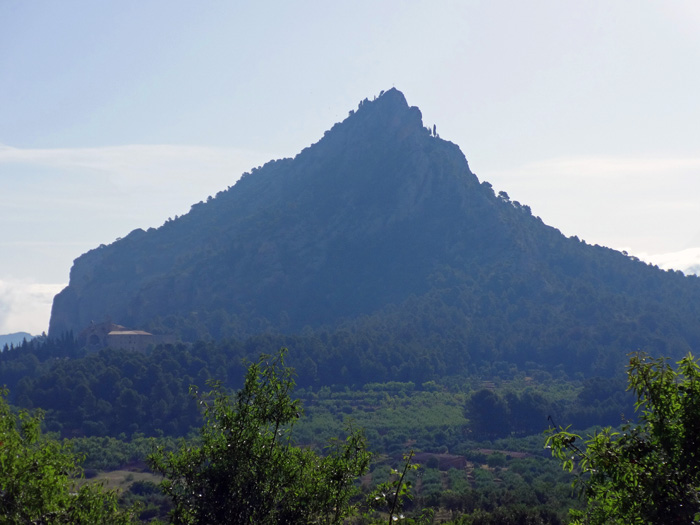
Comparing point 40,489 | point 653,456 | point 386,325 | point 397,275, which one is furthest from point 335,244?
point 653,456

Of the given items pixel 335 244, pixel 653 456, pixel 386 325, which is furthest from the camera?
pixel 335 244

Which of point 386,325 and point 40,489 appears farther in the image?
point 386,325

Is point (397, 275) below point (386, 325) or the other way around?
the other way around

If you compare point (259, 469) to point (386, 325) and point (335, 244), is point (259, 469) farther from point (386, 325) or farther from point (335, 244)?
point (335, 244)

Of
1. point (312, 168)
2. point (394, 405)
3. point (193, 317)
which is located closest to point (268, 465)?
point (394, 405)

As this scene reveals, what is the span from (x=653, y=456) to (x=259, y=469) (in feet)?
21.3

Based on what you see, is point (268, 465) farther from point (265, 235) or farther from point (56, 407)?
point (265, 235)

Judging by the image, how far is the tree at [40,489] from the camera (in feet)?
34.9

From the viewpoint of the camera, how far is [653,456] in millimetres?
8969

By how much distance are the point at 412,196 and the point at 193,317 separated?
5749 centimetres

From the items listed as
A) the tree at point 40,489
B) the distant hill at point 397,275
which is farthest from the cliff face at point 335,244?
the tree at point 40,489

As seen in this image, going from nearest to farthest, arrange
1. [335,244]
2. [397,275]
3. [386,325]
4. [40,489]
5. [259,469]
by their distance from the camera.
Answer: [40,489], [259,469], [386,325], [397,275], [335,244]

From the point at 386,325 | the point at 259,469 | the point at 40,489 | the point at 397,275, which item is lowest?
the point at 40,489

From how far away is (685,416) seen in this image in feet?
28.7
